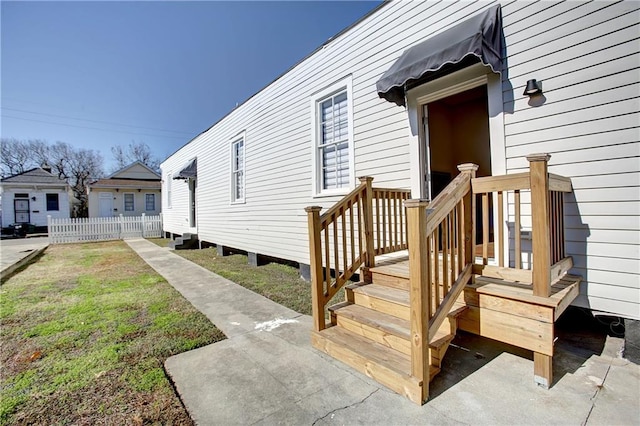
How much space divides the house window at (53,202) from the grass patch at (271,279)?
19.9 m

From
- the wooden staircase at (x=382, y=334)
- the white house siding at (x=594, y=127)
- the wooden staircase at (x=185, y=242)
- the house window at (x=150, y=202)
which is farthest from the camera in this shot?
the house window at (x=150, y=202)

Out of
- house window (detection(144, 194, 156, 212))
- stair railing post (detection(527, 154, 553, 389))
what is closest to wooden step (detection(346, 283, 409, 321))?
stair railing post (detection(527, 154, 553, 389))

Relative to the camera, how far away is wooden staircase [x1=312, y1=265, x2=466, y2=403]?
2049mm

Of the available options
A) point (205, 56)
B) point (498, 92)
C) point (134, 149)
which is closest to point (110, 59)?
point (205, 56)

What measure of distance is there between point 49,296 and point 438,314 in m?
6.01

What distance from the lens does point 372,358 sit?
219 cm

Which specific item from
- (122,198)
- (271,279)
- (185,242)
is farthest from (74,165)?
(271,279)

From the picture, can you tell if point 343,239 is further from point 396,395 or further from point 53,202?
point 53,202

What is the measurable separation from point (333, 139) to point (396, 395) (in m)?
4.16

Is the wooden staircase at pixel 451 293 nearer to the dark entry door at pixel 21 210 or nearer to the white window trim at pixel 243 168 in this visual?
the white window trim at pixel 243 168

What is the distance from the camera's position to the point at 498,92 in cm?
308

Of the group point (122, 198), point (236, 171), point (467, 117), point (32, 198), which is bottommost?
point (236, 171)

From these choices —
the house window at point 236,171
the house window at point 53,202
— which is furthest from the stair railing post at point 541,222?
the house window at point 53,202

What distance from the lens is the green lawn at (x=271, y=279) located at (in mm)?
4312
